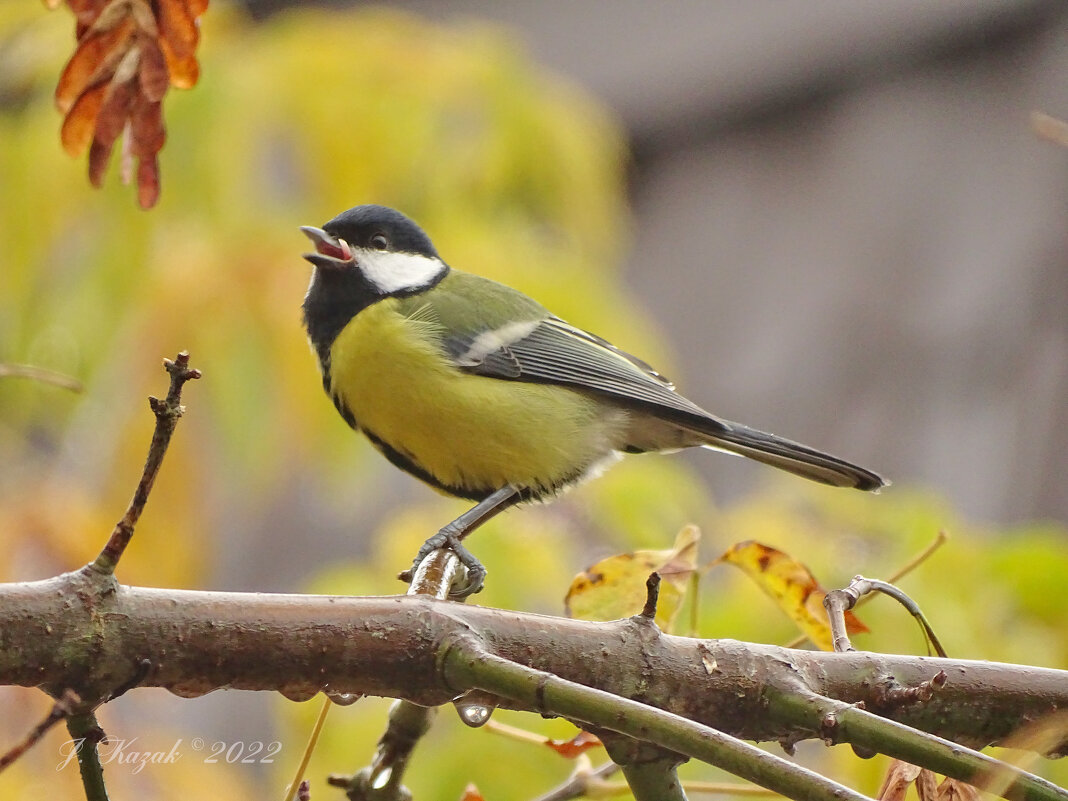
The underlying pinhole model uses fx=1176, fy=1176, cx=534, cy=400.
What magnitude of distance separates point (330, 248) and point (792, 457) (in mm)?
892

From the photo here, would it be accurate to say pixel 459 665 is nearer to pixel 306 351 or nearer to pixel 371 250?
pixel 371 250

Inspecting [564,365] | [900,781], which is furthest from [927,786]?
[564,365]

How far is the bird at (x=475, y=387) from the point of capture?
192 cm

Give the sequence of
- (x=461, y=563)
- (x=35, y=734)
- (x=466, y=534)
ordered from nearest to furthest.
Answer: (x=35, y=734) < (x=461, y=563) < (x=466, y=534)

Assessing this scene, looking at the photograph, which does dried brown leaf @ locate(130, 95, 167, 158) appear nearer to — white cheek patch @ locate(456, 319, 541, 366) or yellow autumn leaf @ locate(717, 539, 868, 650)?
yellow autumn leaf @ locate(717, 539, 868, 650)

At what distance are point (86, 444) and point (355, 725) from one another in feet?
3.99

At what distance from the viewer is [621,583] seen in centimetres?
131

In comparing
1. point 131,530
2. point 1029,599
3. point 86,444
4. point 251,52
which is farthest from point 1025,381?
point 131,530

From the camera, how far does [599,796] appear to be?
1240 millimetres

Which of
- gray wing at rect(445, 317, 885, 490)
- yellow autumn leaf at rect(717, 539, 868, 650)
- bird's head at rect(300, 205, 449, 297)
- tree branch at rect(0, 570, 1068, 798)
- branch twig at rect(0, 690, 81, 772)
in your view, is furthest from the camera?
bird's head at rect(300, 205, 449, 297)

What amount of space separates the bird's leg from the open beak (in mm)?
489

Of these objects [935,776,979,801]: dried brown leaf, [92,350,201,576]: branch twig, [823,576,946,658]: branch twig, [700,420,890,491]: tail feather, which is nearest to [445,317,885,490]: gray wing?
[700,420,890,491]: tail feather

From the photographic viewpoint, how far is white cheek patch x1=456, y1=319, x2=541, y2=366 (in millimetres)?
2033

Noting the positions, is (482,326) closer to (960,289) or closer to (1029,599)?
(1029,599)
